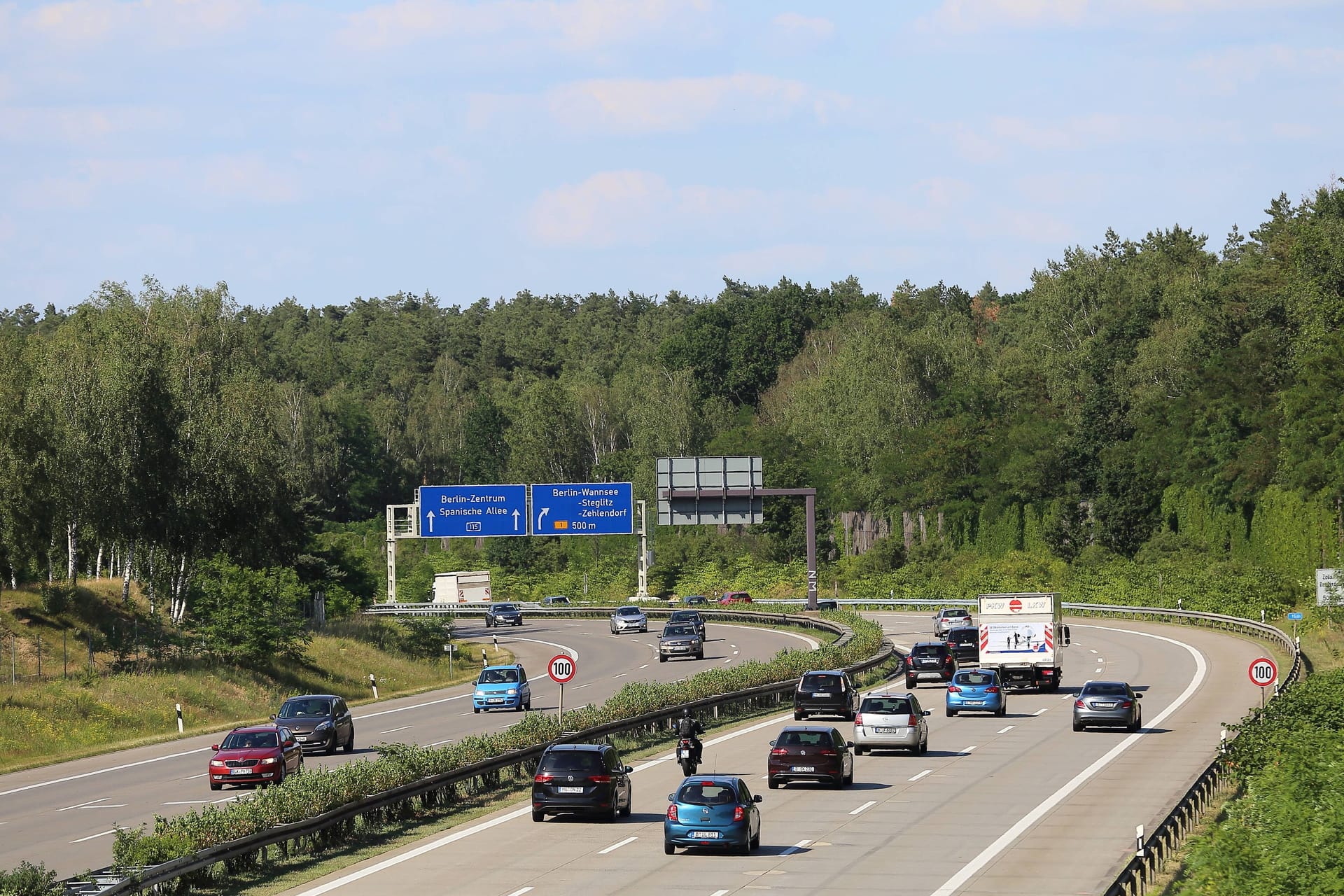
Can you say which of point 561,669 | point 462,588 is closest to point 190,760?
point 561,669

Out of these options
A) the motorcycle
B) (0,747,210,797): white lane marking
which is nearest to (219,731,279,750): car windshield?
(0,747,210,797): white lane marking

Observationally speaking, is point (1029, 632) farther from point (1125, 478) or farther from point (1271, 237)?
point (1271, 237)

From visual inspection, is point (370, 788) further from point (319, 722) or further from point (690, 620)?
point (690, 620)

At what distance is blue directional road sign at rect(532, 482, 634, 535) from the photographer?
92.7 metres

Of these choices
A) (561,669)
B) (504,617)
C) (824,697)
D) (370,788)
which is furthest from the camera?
(504,617)

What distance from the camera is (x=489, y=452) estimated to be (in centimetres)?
18362

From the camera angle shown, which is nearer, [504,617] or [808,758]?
[808,758]

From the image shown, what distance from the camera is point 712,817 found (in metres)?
25.2

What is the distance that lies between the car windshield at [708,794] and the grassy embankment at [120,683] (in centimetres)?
2426

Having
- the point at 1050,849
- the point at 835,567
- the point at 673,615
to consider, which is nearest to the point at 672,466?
the point at 673,615

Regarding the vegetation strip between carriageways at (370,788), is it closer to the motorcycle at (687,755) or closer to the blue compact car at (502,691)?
the motorcycle at (687,755)

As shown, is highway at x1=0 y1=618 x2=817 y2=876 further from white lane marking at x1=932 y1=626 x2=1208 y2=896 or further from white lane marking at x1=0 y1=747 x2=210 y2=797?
white lane marking at x1=932 y1=626 x2=1208 y2=896

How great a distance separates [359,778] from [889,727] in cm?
1476

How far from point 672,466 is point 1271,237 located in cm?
6065
